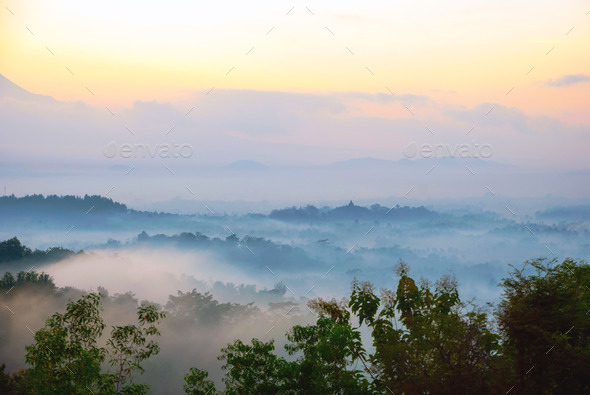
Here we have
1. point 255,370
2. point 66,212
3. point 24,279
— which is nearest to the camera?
point 255,370

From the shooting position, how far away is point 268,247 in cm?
8825

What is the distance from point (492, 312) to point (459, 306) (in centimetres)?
70

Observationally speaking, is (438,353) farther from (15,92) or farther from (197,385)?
(15,92)

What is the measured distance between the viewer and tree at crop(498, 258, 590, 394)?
13.2 metres

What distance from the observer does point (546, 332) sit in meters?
13.4

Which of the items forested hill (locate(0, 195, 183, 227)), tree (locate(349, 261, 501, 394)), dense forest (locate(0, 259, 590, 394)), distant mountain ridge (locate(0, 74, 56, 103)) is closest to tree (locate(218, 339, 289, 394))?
dense forest (locate(0, 259, 590, 394))

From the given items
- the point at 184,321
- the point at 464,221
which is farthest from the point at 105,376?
the point at 464,221

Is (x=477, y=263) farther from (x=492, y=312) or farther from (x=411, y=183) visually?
(x=492, y=312)

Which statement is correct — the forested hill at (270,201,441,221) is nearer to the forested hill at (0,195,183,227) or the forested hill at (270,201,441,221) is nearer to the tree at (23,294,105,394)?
the forested hill at (0,195,183,227)

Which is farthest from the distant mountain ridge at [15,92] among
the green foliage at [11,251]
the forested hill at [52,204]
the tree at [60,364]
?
the tree at [60,364]

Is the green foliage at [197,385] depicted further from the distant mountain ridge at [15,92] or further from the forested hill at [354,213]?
the distant mountain ridge at [15,92]

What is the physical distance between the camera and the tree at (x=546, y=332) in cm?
1319

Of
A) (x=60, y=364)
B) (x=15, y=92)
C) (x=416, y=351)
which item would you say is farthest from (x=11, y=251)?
(x=416, y=351)

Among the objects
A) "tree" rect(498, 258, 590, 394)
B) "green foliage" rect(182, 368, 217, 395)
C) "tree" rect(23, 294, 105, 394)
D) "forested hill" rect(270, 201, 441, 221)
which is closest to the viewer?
"tree" rect(498, 258, 590, 394)
